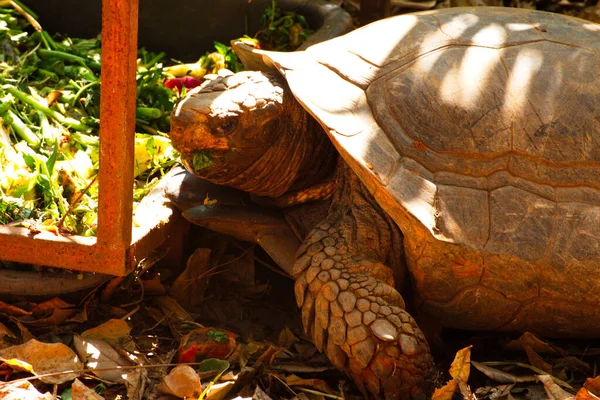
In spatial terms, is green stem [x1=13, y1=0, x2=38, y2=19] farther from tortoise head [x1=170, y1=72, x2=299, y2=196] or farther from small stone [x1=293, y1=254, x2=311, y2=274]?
small stone [x1=293, y1=254, x2=311, y2=274]

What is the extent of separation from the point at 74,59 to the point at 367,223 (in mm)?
2419

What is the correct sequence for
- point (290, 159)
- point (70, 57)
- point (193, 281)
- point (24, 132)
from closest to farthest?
point (290, 159) → point (193, 281) → point (24, 132) → point (70, 57)

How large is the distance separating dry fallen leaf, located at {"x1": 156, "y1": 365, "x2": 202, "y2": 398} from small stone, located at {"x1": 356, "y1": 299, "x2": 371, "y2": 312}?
0.64 m

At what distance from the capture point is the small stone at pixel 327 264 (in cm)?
307

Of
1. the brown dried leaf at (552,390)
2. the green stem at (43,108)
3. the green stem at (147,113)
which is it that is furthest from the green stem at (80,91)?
the brown dried leaf at (552,390)

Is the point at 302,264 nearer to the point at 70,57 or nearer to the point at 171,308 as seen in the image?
the point at 171,308

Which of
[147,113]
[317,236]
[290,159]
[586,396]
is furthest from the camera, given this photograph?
[147,113]

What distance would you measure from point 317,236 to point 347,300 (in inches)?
13.6

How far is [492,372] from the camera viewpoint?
305 centimetres

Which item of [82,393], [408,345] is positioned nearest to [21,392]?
[82,393]

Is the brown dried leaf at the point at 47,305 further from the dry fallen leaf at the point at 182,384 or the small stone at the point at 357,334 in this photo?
the small stone at the point at 357,334

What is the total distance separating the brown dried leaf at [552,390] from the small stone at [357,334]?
67 cm

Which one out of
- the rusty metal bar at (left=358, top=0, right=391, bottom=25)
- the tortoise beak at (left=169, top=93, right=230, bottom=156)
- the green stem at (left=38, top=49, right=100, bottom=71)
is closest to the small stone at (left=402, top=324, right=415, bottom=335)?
the tortoise beak at (left=169, top=93, right=230, bottom=156)

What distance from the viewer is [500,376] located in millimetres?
3037
